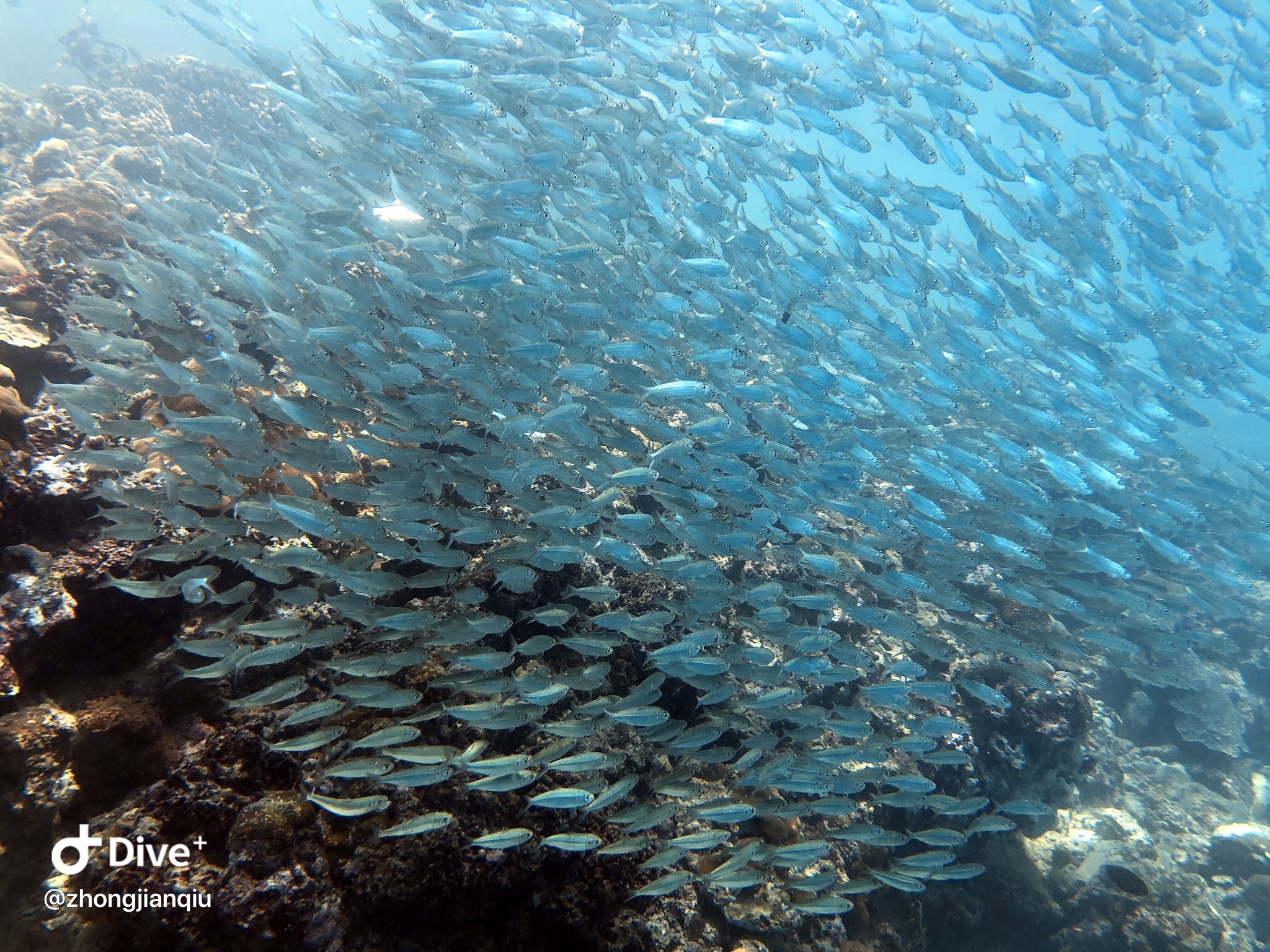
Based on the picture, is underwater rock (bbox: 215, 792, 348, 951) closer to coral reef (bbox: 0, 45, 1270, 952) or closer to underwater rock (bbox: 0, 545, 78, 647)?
coral reef (bbox: 0, 45, 1270, 952)

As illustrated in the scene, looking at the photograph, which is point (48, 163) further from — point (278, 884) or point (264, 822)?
point (278, 884)

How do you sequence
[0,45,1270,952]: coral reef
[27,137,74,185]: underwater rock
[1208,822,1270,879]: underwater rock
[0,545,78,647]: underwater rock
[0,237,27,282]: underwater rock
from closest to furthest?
[0,45,1270,952]: coral reef, [0,545,78,647]: underwater rock, [0,237,27,282]: underwater rock, [1208,822,1270,879]: underwater rock, [27,137,74,185]: underwater rock

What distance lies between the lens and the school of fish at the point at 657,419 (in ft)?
12.8

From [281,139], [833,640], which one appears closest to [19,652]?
[833,640]

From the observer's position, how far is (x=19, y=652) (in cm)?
339

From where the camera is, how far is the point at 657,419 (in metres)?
5.55

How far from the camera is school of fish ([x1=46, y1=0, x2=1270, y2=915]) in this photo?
3893 millimetres

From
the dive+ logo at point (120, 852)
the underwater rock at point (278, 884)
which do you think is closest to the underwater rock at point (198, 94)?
the dive+ logo at point (120, 852)

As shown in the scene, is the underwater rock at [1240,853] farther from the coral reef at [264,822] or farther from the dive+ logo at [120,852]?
the dive+ logo at [120,852]

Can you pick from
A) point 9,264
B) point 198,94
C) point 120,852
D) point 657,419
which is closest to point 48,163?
point 198,94

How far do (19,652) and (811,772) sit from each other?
17.9ft

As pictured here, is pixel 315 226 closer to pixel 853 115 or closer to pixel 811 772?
pixel 811 772

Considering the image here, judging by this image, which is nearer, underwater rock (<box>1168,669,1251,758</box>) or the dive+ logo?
the dive+ logo

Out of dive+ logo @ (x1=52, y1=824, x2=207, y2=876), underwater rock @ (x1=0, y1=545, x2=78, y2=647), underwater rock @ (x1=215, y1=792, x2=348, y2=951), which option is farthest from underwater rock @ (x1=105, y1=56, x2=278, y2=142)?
underwater rock @ (x1=215, y1=792, x2=348, y2=951)
